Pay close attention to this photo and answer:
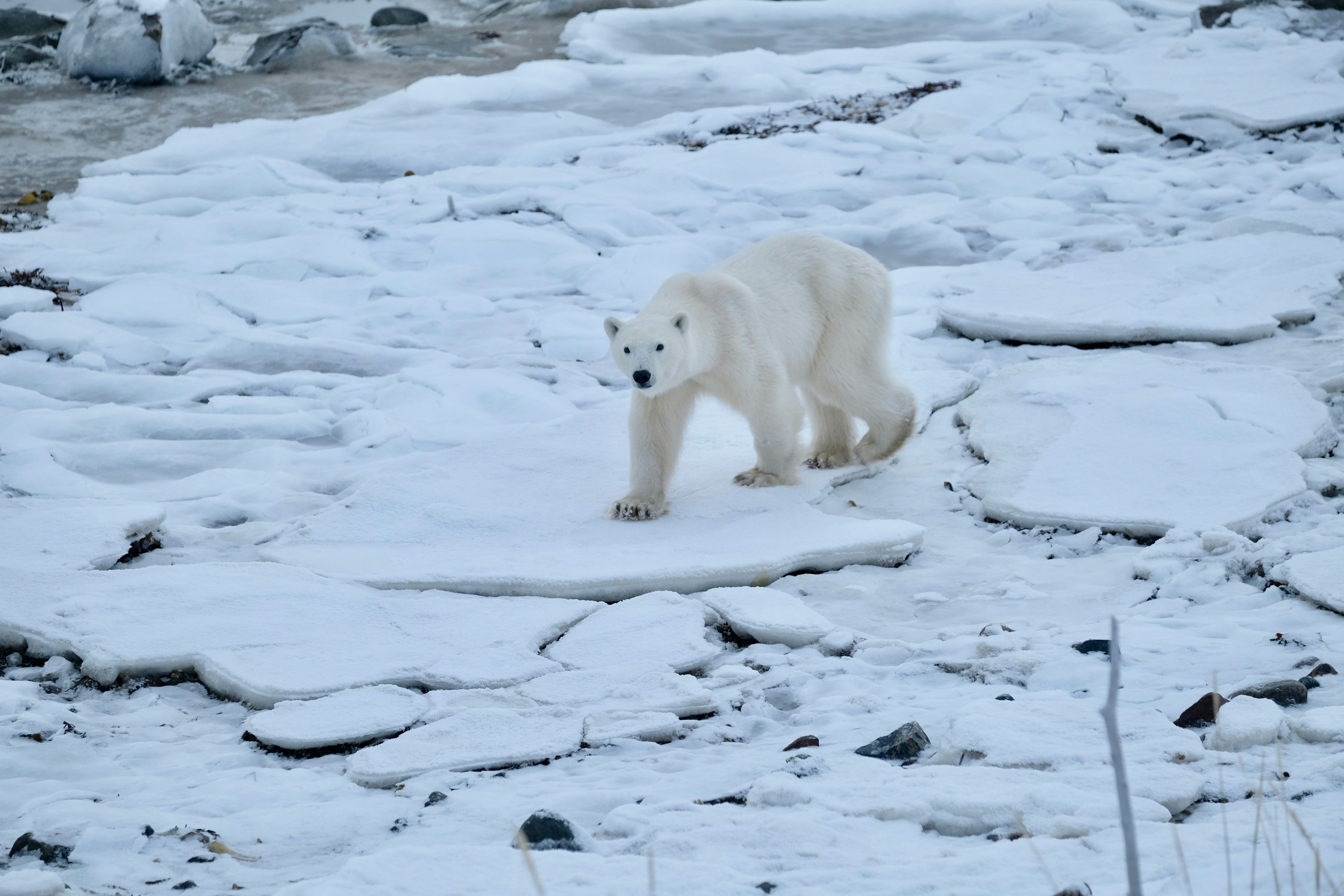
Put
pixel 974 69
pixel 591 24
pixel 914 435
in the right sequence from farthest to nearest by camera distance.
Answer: pixel 591 24 < pixel 974 69 < pixel 914 435

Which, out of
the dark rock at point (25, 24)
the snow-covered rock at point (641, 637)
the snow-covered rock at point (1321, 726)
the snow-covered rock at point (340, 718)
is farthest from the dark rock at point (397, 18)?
the snow-covered rock at point (1321, 726)

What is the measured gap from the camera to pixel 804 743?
2643mm

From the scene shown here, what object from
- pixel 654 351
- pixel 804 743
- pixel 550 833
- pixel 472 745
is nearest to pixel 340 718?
pixel 472 745

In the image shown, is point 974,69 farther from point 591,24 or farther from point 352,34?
point 352,34

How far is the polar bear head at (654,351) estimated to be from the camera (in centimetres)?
404

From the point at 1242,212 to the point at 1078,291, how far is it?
79.5 inches

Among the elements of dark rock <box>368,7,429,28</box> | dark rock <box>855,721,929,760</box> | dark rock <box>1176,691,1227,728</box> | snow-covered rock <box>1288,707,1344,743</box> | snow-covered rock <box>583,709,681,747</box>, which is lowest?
snow-covered rock <box>583,709,681,747</box>

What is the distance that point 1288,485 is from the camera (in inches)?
158

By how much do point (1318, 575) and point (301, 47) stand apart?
12.0 meters

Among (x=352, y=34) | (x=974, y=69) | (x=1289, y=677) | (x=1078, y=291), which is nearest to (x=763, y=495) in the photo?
(x=1289, y=677)

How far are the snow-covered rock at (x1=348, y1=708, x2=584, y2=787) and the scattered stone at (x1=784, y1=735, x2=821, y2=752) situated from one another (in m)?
0.47

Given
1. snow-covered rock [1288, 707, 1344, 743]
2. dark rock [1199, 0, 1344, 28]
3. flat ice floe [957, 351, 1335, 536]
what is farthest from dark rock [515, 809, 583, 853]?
dark rock [1199, 0, 1344, 28]

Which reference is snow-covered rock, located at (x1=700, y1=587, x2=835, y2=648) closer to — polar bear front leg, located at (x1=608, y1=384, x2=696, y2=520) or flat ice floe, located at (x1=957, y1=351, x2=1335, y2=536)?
polar bear front leg, located at (x1=608, y1=384, x2=696, y2=520)

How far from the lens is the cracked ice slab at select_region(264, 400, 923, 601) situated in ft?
12.3
